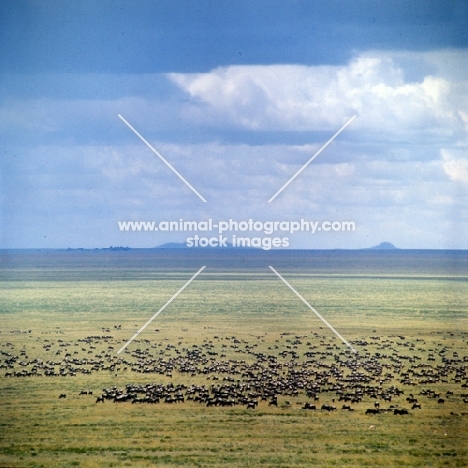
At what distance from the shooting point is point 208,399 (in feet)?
81.3

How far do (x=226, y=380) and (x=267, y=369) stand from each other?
268cm

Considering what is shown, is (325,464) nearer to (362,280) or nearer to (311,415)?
(311,415)

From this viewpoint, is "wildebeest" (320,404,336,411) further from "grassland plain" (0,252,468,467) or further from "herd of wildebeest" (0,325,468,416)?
"grassland plain" (0,252,468,467)

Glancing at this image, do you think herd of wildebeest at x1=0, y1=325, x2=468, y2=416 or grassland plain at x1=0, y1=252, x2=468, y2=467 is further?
herd of wildebeest at x1=0, y1=325, x2=468, y2=416

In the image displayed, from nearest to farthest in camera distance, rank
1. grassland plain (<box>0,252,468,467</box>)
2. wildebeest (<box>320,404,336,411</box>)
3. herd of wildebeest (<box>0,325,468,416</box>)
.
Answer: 1. grassland plain (<box>0,252,468,467</box>)
2. wildebeest (<box>320,404,336,411</box>)
3. herd of wildebeest (<box>0,325,468,416</box>)

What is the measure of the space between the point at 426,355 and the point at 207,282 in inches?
1950

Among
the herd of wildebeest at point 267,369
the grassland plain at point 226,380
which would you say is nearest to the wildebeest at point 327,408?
the herd of wildebeest at point 267,369

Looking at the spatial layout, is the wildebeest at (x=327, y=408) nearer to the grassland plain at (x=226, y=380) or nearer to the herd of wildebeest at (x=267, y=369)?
the herd of wildebeest at (x=267, y=369)

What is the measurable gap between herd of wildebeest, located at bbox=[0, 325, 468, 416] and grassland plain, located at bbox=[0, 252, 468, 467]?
0.35 ft

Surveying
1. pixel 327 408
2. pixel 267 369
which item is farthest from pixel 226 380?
pixel 327 408

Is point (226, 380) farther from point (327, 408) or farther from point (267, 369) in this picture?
point (327, 408)

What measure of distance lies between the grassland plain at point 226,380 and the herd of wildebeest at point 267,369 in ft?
0.35

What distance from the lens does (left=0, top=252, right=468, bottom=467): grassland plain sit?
20.4 meters

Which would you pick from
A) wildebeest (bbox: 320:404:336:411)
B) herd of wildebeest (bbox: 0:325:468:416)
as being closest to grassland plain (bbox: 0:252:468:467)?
herd of wildebeest (bbox: 0:325:468:416)
